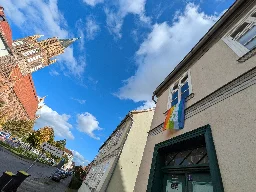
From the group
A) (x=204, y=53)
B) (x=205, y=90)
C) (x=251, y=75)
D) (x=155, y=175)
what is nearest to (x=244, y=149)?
(x=251, y=75)

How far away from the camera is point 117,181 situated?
11883 millimetres

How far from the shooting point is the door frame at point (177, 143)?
339 centimetres

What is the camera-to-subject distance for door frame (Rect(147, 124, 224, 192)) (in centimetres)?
339

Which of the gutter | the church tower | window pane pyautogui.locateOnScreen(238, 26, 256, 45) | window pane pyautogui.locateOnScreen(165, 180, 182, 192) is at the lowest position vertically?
window pane pyautogui.locateOnScreen(165, 180, 182, 192)

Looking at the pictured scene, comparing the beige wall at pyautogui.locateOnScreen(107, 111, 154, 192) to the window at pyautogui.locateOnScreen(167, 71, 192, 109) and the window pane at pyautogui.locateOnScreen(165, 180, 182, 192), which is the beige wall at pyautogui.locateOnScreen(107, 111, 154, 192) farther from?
the window pane at pyautogui.locateOnScreen(165, 180, 182, 192)

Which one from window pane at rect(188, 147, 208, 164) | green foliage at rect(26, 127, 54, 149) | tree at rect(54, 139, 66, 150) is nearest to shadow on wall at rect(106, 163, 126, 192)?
window pane at rect(188, 147, 208, 164)

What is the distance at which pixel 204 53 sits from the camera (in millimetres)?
6332

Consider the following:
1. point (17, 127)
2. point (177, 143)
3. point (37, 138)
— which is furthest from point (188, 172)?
point (37, 138)

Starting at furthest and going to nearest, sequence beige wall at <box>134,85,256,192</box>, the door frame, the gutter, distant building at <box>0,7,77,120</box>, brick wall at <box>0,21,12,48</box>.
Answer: distant building at <box>0,7,77,120</box>
brick wall at <box>0,21,12,48</box>
the gutter
the door frame
beige wall at <box>134,85,256,192</box>

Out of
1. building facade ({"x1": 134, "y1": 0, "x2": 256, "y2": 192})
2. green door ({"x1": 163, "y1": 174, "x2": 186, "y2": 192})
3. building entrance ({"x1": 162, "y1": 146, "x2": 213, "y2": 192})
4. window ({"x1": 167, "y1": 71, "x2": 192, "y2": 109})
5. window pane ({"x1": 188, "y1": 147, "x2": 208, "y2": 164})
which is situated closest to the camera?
building facade ({"x1": 134, "y1": 0, "x2": 256, "y2": 192})

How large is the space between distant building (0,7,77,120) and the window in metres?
37.6

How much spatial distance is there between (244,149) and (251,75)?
1.51 m

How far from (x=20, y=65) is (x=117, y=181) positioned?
47.0m

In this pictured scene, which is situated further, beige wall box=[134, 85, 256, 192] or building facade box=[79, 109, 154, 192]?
building facade box=[79, 109, 154, 192]
